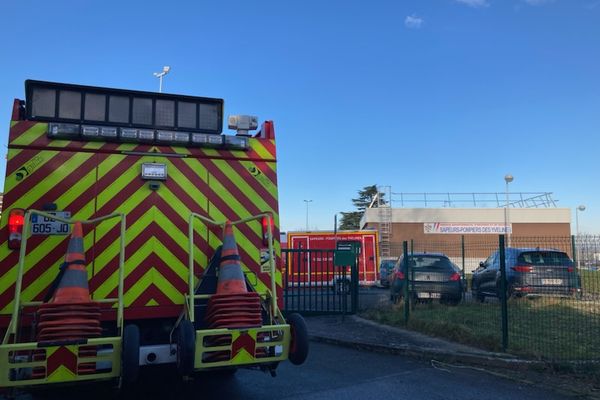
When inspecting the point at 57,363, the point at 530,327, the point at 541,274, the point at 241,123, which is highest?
the point at 241,123

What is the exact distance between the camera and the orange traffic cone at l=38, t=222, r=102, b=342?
3.96 m

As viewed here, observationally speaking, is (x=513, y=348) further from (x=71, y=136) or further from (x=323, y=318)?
(x=71, y=136)

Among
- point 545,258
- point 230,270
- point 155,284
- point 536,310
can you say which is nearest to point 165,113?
point 155,284

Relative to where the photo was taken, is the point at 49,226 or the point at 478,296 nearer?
the point at 49,226

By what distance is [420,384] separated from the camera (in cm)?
624

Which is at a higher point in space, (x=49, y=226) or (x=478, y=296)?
(x=49, y=226)

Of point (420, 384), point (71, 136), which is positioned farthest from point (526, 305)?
point (71, 136)

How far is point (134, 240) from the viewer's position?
4.98 m

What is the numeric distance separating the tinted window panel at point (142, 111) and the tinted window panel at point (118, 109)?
0.27 feet

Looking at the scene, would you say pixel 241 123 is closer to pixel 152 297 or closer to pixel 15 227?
pixel 152 297

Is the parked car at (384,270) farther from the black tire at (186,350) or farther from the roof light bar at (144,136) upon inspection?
the black tire at (186,350)

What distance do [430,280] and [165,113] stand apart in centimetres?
853

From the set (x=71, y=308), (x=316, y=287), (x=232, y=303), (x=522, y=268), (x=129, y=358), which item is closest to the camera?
(x=129, y=358)

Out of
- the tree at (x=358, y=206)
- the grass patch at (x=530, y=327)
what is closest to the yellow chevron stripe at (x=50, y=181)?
the grass patch at (x=530, y=327)
